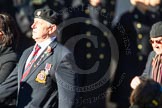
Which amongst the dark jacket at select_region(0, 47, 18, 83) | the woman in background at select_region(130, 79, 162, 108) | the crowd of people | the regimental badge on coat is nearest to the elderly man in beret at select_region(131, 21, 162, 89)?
the crowd of people

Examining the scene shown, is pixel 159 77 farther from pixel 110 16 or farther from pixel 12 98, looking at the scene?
pixel 110 16

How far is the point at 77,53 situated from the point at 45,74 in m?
1.56

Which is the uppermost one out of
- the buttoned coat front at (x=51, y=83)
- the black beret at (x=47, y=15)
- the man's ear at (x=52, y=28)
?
the black beret at (x=47, y=15)

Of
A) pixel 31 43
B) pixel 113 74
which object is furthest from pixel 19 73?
pixel 31 43

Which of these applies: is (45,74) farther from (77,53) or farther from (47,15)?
(77,53)

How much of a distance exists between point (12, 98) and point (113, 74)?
141 centimetres

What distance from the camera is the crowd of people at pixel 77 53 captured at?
396cm

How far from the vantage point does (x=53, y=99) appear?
3980 mm

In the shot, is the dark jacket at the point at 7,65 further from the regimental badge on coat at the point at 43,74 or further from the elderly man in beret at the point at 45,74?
the regimental badge on coat at the point at 43,74

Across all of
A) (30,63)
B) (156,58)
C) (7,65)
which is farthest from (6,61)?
(156,58)

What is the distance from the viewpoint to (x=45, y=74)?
394 cm

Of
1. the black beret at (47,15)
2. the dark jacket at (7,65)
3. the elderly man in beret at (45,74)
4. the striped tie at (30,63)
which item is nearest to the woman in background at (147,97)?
the elderly man in beret at (45,74)

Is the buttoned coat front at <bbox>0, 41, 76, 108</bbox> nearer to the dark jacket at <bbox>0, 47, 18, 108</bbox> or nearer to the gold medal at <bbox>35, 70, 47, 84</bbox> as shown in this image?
the gold medal at <bbox>35, 70, 47, 84</bbox>

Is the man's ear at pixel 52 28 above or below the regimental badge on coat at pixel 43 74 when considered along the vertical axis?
above
